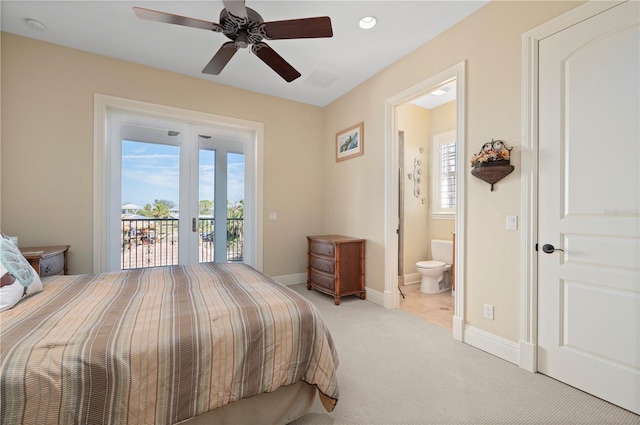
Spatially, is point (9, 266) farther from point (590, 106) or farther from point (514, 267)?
point (590, 106)

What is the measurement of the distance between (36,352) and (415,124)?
4.80 meters

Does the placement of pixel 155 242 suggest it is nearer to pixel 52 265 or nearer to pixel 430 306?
pixel 52 265

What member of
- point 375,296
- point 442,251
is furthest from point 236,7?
point 442,251

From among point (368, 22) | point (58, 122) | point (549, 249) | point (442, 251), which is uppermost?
point (368, 22)

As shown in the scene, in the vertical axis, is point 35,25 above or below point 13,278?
above

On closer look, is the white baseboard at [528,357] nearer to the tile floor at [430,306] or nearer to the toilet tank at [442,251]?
the tile floor at [430,306]

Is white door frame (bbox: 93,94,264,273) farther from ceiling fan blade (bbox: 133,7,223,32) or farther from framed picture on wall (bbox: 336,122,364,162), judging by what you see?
ceiling fan blade (bbox: 133,7,223,32)

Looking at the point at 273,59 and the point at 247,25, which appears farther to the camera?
the point at 273,59

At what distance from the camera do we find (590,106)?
178 cm

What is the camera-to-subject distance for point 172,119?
3.64 meters

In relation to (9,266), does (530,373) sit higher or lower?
lower

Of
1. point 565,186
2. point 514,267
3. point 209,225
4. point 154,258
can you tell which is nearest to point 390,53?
point 565,186

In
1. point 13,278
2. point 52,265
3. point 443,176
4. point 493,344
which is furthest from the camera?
point 443,176

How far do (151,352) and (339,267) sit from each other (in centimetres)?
259
